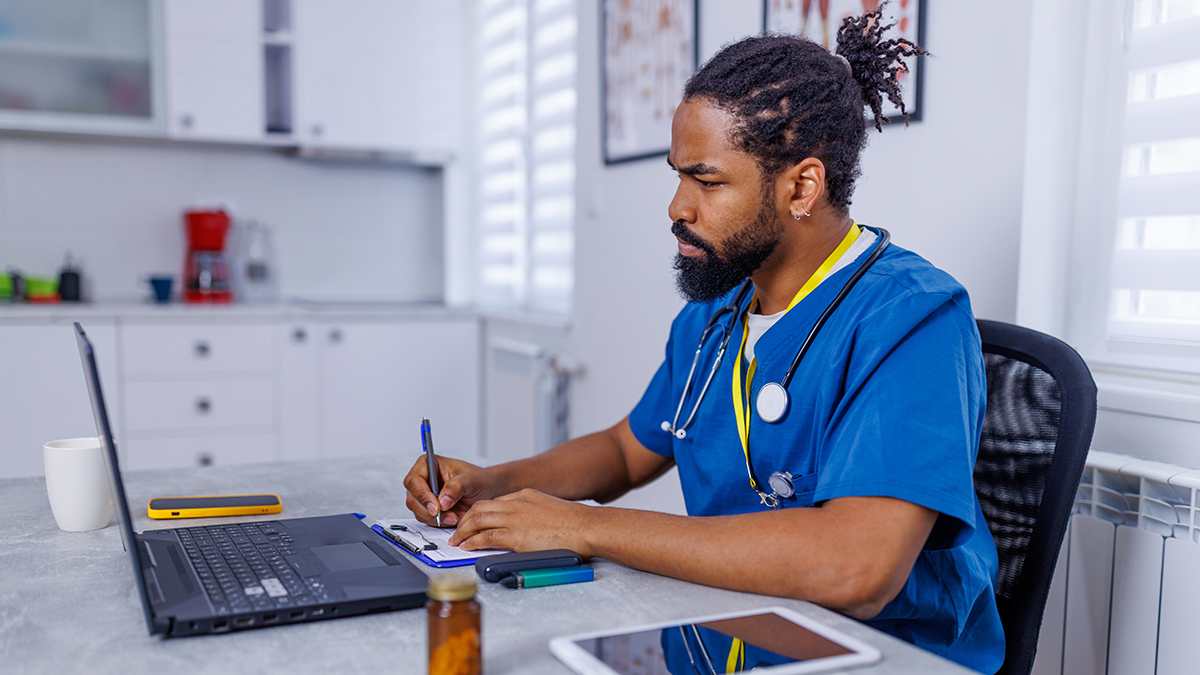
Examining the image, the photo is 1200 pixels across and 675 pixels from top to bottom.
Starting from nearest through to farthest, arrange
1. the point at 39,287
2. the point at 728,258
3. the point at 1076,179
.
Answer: the point at 728,258 < the point at 1076,179 < the point at 39,287

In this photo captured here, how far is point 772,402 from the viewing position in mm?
1100

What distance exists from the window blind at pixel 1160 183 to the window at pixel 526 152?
1.71 m

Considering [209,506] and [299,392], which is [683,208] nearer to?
[209,506]

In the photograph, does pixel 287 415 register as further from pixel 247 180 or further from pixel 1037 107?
pixel 1037 107

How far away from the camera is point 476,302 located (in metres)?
3.88

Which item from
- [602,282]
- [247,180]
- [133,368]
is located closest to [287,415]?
[133,368]

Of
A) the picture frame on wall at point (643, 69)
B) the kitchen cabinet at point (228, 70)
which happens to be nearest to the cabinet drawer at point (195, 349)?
the kitchen cabinet at point (228, 70)

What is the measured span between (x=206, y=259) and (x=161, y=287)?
0.19 metres

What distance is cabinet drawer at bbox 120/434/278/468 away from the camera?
3080 millimetres

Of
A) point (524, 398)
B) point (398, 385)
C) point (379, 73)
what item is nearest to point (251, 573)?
point (524, 398)

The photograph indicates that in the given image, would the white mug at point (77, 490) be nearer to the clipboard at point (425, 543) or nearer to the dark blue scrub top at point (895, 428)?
the clipboard at point (425, 543)

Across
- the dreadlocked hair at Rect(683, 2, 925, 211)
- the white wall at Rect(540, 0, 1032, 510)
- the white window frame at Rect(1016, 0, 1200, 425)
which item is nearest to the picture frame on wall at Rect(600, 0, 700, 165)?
the white wall at Rect(540, 0, 1032, 510)

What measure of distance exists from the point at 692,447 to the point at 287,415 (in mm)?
2354

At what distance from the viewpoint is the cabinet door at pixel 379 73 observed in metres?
3.42
